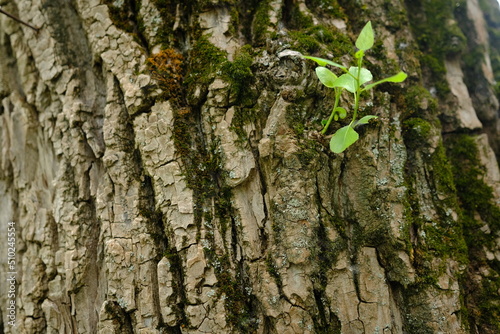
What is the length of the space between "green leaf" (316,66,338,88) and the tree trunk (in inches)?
10.6

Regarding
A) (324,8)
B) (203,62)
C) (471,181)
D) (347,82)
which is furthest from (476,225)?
(203,62)

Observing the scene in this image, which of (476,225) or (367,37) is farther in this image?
(476,225)

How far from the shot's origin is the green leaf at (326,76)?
1.89 metres

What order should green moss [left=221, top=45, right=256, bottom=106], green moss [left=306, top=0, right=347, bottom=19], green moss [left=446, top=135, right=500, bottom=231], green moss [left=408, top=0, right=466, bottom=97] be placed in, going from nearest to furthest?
green moss [left=221, top=45, right=256, bottom=106] → green moss [left=446, top=135, right=500, bottom=231] → green moss [left=306, top=0, right=347, bottom=19] → green moss [left=408, top=0, right=466, bottom=97]

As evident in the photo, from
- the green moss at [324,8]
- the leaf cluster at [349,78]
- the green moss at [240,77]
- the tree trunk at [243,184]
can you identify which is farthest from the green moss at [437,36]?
the green moss at [240,77]

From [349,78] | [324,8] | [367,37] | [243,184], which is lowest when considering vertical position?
[243,184]

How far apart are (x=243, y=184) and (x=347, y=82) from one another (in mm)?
917

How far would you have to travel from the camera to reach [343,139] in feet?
6.24

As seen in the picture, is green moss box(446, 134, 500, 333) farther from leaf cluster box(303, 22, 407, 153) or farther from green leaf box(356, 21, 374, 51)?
green leaf box(356, 21, 374, 51)

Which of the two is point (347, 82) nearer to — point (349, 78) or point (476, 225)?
point (349, 78)


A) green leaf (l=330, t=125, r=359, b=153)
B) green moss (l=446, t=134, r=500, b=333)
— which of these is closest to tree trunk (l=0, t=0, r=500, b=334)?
green moss (l=446, t=134, r=500, b=333)

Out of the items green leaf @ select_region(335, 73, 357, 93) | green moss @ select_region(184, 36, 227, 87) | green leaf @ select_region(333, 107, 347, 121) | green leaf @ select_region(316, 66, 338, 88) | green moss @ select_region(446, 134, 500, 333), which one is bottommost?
green moss @ select_region(446, 134, 500, 333)

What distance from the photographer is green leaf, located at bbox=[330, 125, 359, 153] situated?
1893 mm

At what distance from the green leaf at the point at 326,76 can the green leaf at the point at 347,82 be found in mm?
28
